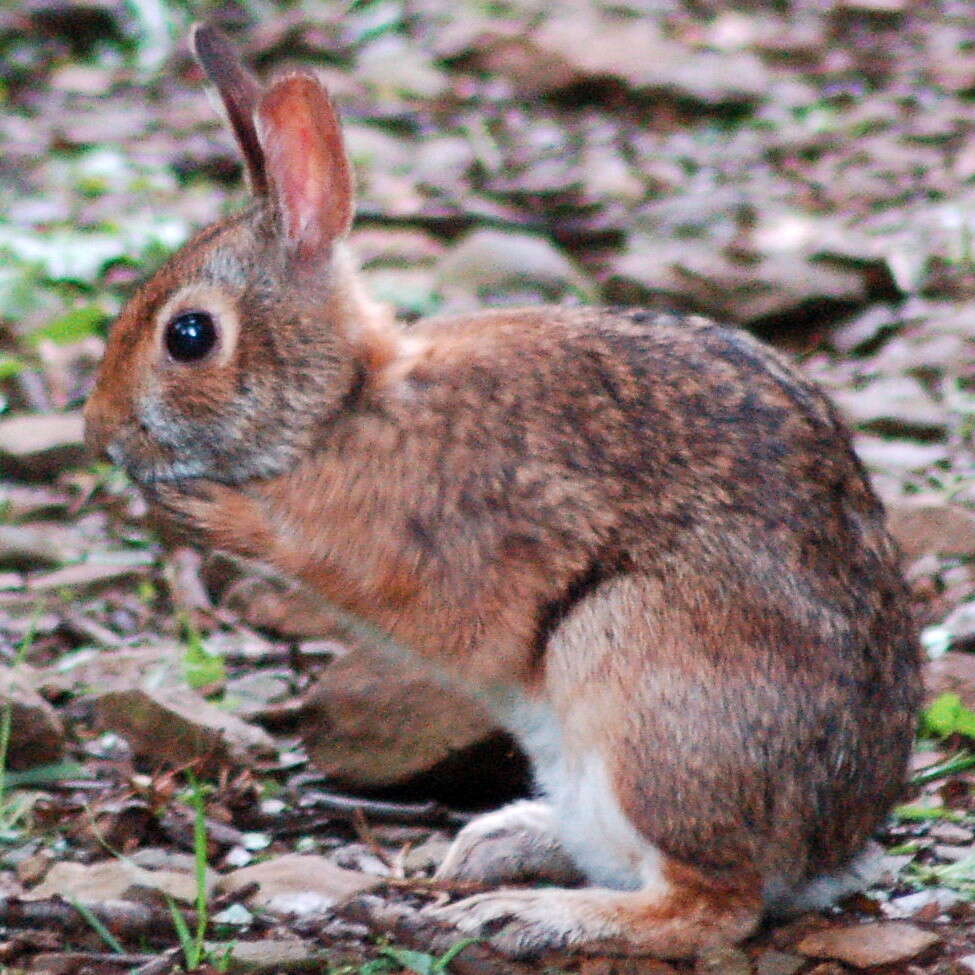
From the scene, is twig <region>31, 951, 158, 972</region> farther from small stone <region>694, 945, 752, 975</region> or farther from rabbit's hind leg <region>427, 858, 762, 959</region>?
small stone <region>694, 945, 752, 975</region>

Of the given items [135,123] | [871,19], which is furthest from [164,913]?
[871,19]

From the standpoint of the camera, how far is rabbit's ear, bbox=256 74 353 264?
4.52 meters

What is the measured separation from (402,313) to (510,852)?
388cm


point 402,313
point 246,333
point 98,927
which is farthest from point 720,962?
point 402,313

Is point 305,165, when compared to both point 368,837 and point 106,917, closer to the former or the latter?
point 368,837

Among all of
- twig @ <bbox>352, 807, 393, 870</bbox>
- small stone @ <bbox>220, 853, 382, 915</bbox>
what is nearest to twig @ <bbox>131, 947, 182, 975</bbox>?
small stone @ <bbox>220, 853, 382, 915</bbox>

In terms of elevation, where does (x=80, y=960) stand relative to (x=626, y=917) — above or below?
below

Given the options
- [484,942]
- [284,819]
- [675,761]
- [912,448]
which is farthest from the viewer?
[912,448]

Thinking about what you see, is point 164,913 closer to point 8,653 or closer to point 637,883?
point 637,883

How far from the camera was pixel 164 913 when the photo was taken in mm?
4438

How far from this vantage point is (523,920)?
446cm

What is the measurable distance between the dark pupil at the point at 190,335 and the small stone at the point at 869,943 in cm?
211

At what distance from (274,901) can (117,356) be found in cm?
145

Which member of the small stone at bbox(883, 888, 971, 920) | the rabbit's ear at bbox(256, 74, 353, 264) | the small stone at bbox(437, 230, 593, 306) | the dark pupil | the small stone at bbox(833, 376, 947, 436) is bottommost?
the small stone at bbox(883, 888, 971, 920)
